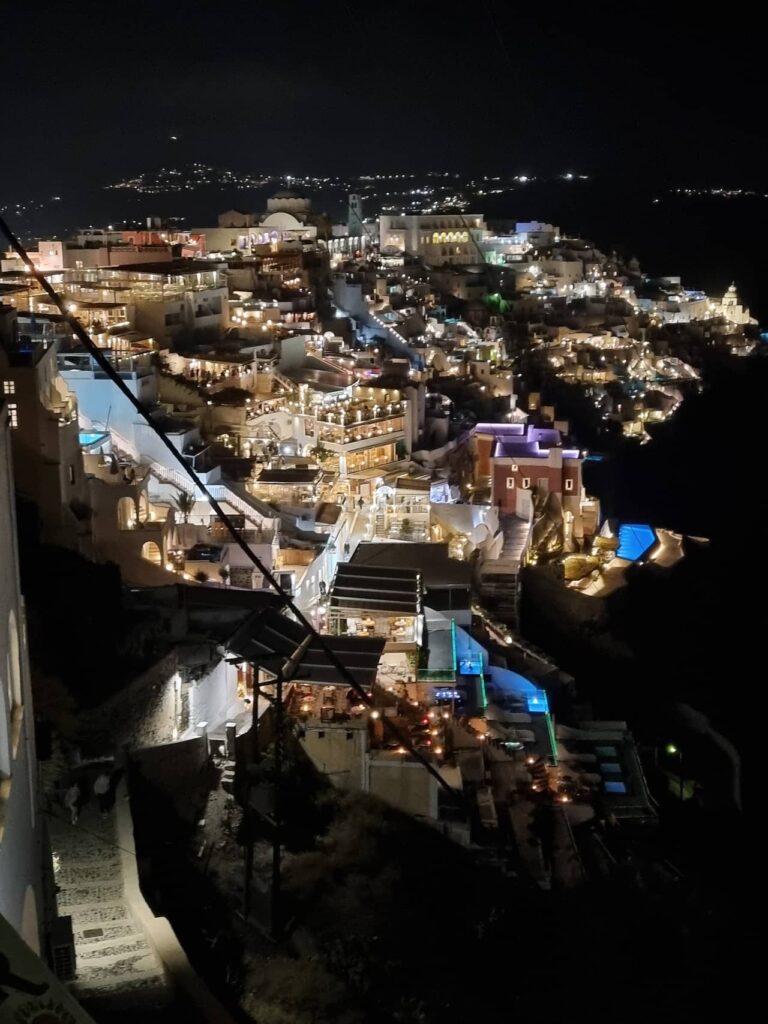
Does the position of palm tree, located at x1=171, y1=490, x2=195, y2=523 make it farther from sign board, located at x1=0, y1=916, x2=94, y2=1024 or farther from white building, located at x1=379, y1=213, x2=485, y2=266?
white building, located at x1=379, y1=213, x2=485, y2=266

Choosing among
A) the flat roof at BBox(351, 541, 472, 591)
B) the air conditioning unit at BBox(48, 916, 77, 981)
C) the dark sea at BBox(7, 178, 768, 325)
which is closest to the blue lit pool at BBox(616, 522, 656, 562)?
the flat roof at BBox(351, 541, 472, 591)

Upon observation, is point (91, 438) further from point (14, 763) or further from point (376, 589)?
point (14, 763)

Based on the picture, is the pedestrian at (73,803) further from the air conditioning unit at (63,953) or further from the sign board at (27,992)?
the sign board at (27,992)

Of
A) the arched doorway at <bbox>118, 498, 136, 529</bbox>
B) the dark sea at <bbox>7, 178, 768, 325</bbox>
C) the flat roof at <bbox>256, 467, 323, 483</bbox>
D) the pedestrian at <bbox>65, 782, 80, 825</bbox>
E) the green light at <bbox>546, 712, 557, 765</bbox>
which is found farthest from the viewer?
the dark sea at <bbox>7, 178, 768, 325</bbox>

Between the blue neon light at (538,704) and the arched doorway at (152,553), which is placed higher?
the arched doorway at (152,553)

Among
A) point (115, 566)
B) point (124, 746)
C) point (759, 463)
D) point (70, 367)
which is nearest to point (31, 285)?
point (70, 367)

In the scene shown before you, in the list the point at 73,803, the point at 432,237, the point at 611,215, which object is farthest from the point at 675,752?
the point at 611,215

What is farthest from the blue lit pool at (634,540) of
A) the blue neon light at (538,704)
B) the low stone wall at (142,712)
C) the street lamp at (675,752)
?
the low stone wall at (142,712)
